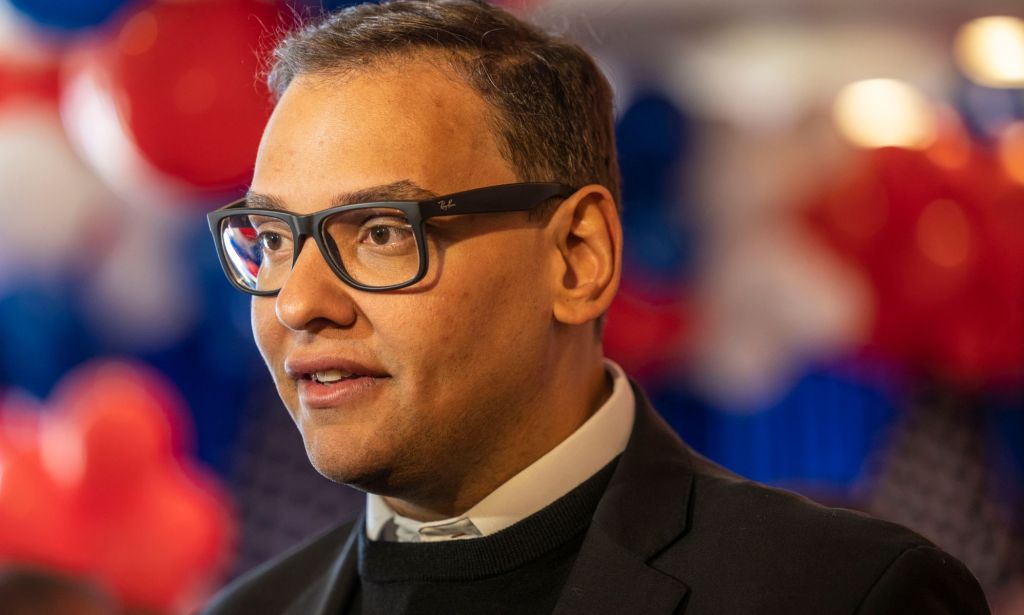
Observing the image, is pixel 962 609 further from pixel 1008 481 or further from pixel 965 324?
pixel 1008 481

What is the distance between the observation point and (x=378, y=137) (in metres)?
1.49

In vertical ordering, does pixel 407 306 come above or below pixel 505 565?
above

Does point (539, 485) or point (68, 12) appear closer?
point (539, 485)

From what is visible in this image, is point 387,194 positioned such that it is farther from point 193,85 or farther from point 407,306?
point 193,85

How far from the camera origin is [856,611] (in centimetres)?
128

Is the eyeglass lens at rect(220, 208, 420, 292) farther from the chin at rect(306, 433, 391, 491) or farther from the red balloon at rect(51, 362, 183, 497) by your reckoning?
the red balloon at rect(51, 362, 183, 497)

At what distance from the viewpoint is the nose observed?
56.7 inches

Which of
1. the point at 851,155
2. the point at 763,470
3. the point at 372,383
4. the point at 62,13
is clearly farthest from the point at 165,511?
the point at 763,470

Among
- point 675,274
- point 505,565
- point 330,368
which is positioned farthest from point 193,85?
point 675,274

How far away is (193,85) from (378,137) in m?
1.73

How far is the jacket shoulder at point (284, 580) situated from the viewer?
1800 mm

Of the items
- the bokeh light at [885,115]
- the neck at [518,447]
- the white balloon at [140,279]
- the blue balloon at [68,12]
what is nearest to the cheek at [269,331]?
the neck at [518,447]

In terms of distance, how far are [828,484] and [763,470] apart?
309 millimetres

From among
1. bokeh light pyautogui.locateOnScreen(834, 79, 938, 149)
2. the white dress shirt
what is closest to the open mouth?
the white dress shirt
